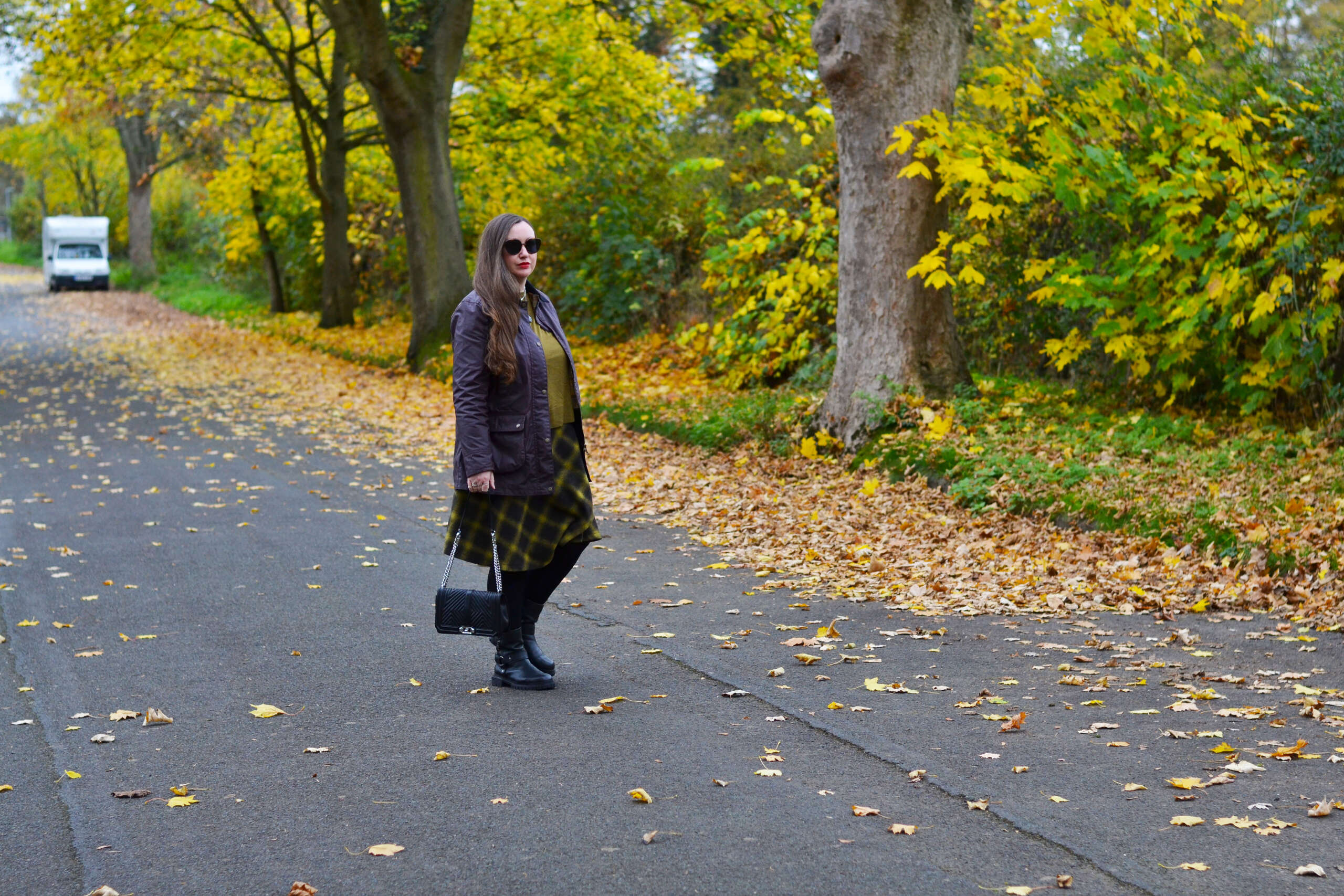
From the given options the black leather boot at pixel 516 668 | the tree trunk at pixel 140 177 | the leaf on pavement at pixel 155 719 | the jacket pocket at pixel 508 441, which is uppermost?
the tree trunk at pixel 140 177

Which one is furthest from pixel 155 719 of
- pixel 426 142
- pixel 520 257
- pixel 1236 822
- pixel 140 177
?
pixel 140 177

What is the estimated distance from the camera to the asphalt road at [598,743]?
12.3 ft

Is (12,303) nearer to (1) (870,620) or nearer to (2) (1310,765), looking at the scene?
(1) (870,620)

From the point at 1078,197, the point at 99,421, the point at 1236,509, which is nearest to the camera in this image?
the point at 1236,509

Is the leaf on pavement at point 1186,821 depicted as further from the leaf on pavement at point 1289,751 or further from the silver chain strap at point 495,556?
the silver chain strap at point 495,556

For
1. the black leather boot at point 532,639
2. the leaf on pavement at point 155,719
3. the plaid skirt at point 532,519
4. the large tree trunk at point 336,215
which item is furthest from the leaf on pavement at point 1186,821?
the large tree trunk at point 336,215

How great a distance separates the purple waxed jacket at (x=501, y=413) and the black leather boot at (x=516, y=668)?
665 millimetres

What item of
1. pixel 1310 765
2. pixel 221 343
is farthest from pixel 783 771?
pixel 221 343

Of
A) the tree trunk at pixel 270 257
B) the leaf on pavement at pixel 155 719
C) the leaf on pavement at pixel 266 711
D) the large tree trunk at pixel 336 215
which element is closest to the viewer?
the leaf on pavement at pixel 155 719

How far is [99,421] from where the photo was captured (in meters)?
15.3

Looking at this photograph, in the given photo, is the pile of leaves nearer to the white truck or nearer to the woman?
the woman

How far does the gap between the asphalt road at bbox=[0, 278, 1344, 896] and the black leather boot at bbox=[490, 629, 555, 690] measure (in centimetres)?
14

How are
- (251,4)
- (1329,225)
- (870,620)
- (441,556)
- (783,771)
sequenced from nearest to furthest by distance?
1. (783,771)
2. (870,620)
3. (441,556)
4. (1329,225)
5. (251,4)

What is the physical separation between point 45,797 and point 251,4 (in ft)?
83.1
